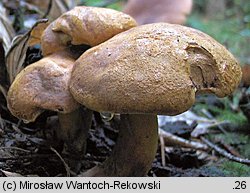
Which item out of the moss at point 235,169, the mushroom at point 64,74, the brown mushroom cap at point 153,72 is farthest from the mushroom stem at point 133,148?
the moss at point 235,169

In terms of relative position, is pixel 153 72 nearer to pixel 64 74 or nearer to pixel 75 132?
pixel 64 74

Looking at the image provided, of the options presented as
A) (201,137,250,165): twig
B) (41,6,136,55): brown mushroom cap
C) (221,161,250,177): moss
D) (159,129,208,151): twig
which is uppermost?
(41,6,136,55): brown mushroom cap

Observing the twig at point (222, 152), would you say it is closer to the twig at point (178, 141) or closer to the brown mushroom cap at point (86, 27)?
the twig at point (178, 141)

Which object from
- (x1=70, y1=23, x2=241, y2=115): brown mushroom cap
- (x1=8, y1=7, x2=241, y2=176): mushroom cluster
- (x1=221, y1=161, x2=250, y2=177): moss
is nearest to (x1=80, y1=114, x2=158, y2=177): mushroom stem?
(x1=8, y1=7, x2=241, y2=176): mushroom cluster

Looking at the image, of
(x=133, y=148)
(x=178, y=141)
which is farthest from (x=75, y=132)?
(x=178, y=141)

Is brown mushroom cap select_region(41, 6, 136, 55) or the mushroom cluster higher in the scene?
brown mushroom cap select_region(41, 6, 136, 55)

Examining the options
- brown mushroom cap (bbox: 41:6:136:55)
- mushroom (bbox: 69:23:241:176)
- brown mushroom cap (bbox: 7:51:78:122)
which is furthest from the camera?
brown mushroom cap (bbox: 41:6:136:55)

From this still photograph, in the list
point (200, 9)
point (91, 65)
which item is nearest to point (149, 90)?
point (91, 65)

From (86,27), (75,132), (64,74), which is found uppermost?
(86,27)

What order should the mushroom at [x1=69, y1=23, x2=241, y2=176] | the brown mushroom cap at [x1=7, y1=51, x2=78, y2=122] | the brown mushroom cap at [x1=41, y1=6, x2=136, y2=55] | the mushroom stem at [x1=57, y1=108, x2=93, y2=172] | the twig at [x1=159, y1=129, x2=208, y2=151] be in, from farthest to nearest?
the twig at [x1=159, y1=129, x2=208, y2=151] → the mushroom stem at [x1=57, y1=108, x2=93, y2=172] → the brown mushroom cap at [x1=41, y1=6, x2=136, y2=55] → the brown mushroom cap at [x1=7, y1=51, x2=78, y2=122] → the mushroom at [x1=69, y1=23, x2=241, y2=176]

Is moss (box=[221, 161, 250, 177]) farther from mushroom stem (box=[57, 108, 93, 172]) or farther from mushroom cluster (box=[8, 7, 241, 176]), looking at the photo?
mushroom stem (box=[57, 108, 93, 172])
